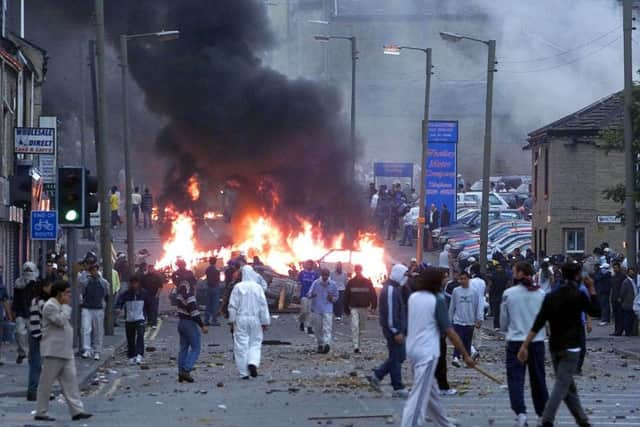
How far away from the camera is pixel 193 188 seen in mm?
42094

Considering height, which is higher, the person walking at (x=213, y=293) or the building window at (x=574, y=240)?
the building window at (x=574, y=240)

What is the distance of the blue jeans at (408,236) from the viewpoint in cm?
5322

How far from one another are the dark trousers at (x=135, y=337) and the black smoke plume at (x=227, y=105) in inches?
724

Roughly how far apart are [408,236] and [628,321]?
25538 mm

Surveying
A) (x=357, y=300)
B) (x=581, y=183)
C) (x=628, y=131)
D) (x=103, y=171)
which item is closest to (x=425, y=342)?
(x=357, y=300)

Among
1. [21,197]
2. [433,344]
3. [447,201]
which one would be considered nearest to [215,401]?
[433,344]

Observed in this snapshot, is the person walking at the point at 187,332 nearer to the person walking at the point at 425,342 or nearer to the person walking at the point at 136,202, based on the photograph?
the person walking at the point at 425,342

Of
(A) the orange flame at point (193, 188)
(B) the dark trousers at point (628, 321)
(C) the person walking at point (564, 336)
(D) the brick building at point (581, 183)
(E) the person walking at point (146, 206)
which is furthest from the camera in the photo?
(E) the person walking at point (146, 206)

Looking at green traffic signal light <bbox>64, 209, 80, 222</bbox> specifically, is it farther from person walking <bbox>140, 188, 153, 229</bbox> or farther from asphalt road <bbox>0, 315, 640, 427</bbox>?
person walking <bbox>140, 188, 153, 229</bbox>

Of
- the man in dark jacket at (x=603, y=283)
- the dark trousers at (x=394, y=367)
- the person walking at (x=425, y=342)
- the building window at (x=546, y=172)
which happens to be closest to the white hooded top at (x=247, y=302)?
the dark trousers at (x=394, y=367)

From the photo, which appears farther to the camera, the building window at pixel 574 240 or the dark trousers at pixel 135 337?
the building window at pixel 574 240

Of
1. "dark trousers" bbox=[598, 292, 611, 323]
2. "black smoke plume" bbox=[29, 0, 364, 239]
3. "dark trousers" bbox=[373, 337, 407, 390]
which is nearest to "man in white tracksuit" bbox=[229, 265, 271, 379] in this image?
"dark trousers" bbox=[373, 337, 407, 390]

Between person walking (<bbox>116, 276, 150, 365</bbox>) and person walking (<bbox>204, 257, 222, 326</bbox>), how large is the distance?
10.3 meters

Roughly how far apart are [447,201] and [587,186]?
4.89 metres
